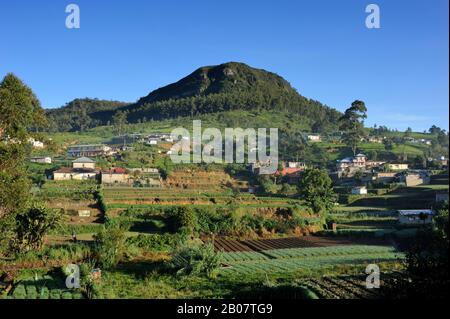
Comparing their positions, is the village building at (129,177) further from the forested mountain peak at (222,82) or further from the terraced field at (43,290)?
the forested mountain peak at (222,82)

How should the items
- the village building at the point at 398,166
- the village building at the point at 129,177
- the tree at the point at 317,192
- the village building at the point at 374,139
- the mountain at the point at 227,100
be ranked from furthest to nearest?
the mountain at the point at 227,100
the village building at the point at 374,139
the village building at the point at 398,166
the village building at the point at 129,177
the tree at the point at 317,192

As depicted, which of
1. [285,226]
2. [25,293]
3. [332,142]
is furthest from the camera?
[332,142]

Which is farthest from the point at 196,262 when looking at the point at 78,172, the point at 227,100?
the point at 227,100

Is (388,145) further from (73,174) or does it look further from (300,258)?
(300,258)

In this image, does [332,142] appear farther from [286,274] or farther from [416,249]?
[416,249]

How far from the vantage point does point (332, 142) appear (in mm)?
99438

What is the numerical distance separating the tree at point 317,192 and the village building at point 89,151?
38415mm

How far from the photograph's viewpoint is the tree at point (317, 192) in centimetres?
4722

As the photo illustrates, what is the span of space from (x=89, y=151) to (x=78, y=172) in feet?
70.7

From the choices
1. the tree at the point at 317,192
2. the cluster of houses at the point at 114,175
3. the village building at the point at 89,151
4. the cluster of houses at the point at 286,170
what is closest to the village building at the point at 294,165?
the cluster of houses at the point at 286,170

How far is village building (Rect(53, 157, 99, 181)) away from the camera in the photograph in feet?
187

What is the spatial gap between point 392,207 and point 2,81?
41271mm

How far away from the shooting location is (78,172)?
57781 mm
